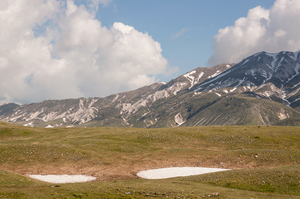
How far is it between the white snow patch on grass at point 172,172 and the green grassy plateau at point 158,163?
2.64m

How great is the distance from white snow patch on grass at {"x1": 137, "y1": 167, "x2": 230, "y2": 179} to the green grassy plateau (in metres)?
2.64

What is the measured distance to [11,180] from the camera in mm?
29141

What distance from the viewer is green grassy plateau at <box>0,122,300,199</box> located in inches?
1024

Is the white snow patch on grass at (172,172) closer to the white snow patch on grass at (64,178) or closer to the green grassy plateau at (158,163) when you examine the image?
the green grassy plateau at (158,163)

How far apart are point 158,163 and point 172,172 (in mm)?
6632

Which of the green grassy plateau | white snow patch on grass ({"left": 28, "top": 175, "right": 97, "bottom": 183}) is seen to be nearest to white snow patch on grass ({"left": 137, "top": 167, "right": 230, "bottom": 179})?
the green grassy plateau

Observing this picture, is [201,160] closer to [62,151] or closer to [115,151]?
[115,151]

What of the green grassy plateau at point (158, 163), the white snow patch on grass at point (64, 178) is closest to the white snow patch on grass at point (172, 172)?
the green grassy plateau at point (158, 163)

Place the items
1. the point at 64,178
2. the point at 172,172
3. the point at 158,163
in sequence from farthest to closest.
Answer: the point at 158,163
the point at 172,172
the point at 64,178

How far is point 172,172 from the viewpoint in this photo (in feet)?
146

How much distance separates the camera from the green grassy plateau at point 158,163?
26016 millimetres

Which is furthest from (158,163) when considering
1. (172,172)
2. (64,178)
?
(64,178)

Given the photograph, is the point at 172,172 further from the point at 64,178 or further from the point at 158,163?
the point at 64,178

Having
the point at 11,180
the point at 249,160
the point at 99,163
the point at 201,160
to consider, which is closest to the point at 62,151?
the point at 99,163
